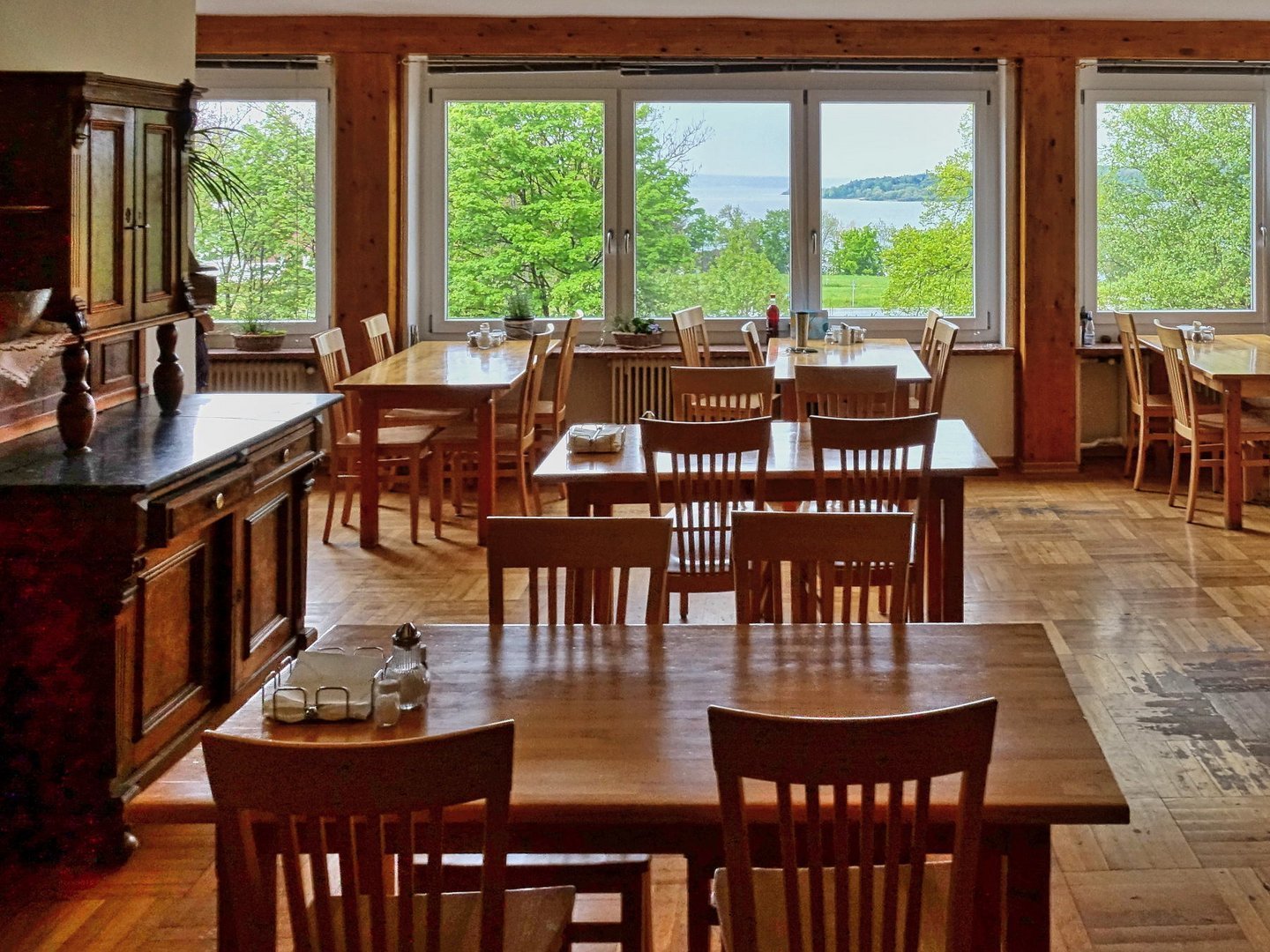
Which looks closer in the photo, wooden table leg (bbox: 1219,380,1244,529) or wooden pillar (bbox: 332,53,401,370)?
wooden table leg (bbox: 1219,380,1244,529)

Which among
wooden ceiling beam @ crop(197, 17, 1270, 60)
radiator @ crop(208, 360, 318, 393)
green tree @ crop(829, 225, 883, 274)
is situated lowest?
→ radiator @ crop(208, 360, 318, 393)

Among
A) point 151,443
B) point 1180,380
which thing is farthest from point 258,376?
point 1180,380

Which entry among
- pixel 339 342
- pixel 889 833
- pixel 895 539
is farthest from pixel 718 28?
pixel 889 833

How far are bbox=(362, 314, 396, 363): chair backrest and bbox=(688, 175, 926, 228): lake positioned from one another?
2.14 meters

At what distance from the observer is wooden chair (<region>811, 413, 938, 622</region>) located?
13.5 ft

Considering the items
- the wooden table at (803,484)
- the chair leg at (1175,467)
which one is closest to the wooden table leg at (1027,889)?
the wooden table at (803,484)

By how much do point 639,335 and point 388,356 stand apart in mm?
1513

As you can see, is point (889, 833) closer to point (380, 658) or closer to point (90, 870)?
point (380, 658)

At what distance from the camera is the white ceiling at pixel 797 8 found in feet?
25.2

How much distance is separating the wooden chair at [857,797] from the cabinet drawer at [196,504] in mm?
1895

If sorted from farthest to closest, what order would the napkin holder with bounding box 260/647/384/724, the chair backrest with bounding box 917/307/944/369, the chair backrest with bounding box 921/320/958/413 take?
1. the chair backrest with bounding box 917/307/944/369
2. the chair backrest with bounding box 921/320/958/413
3. the napkin holder with bounding box 260/647/384/724

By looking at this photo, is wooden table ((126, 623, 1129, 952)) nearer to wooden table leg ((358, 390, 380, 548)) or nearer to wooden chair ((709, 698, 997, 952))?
wooden chair ((709, 698, 997, 952))

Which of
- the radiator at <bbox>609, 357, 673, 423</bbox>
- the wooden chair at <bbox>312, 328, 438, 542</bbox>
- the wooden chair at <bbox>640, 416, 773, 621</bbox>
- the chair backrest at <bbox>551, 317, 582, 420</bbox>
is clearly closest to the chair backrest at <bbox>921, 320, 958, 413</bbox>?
the radiator at <bbox>609, 357, 673, 423</bbox>

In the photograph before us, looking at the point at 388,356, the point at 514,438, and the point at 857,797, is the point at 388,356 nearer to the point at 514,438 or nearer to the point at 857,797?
the point at 514,438
